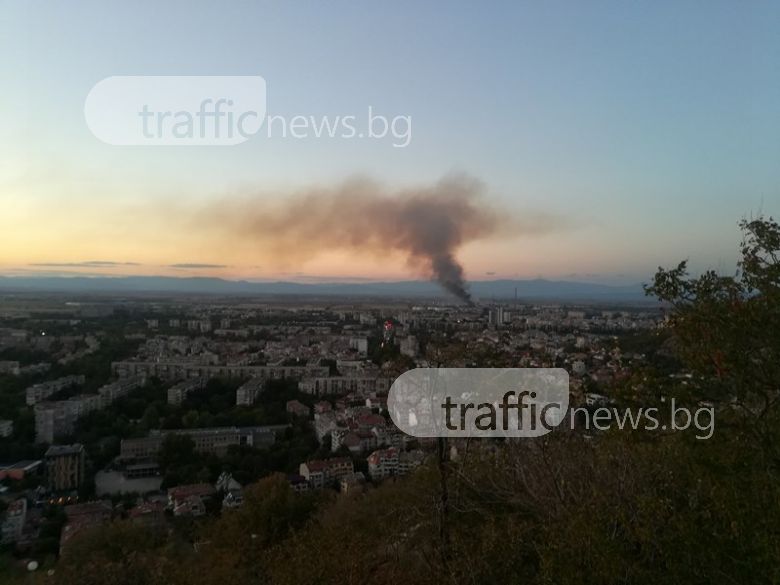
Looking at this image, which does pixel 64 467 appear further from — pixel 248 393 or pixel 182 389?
pixel 248 393

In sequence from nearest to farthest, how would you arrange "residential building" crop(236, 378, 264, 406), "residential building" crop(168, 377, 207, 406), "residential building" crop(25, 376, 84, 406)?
"residential building" crop(25, 376, 84, 406) → "residential building" crop(168, 377, 207, 406) → "residential building" crop(236, 378, 264, 406)

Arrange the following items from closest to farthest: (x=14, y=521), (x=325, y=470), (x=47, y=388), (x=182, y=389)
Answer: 1. (x=14, y=521)
2. (x=325, y=470)
3. (x=47, y=388)
4. (x=182, y=389)

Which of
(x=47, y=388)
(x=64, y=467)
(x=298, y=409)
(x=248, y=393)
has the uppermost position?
(x=47, y=388)

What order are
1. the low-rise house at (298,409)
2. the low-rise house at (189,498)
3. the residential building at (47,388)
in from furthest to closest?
the low-rise house at (298,409), the residential building at (47,388), the low-rise house at (189,498)

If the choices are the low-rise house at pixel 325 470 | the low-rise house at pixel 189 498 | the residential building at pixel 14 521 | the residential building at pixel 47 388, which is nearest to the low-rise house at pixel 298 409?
the low-rise house at pixel 325 470

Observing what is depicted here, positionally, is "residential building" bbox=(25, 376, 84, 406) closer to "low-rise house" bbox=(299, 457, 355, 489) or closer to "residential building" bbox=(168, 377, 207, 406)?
"residential building" bbox=(168, 377, 207, 406)

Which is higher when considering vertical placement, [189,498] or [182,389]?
[182,389]

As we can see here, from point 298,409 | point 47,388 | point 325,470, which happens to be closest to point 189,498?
point 325,470

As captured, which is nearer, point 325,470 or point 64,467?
point 325,470

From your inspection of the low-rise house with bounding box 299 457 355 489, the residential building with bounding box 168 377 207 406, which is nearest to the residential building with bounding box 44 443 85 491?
the residential building with bounding box 168 377 207 406

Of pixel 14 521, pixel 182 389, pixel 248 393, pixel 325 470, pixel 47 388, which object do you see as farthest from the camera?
pixel 182 389

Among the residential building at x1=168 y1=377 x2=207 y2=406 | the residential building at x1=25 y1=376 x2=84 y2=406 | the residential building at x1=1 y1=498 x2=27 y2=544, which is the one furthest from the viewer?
the residential building at x1=168 y1=377 x2=207 y2=406

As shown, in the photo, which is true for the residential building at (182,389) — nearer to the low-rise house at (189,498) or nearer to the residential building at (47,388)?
the residential building at (47,388)

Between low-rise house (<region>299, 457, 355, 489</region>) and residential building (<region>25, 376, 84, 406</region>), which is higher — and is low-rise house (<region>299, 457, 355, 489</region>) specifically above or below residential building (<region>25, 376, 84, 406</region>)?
below
